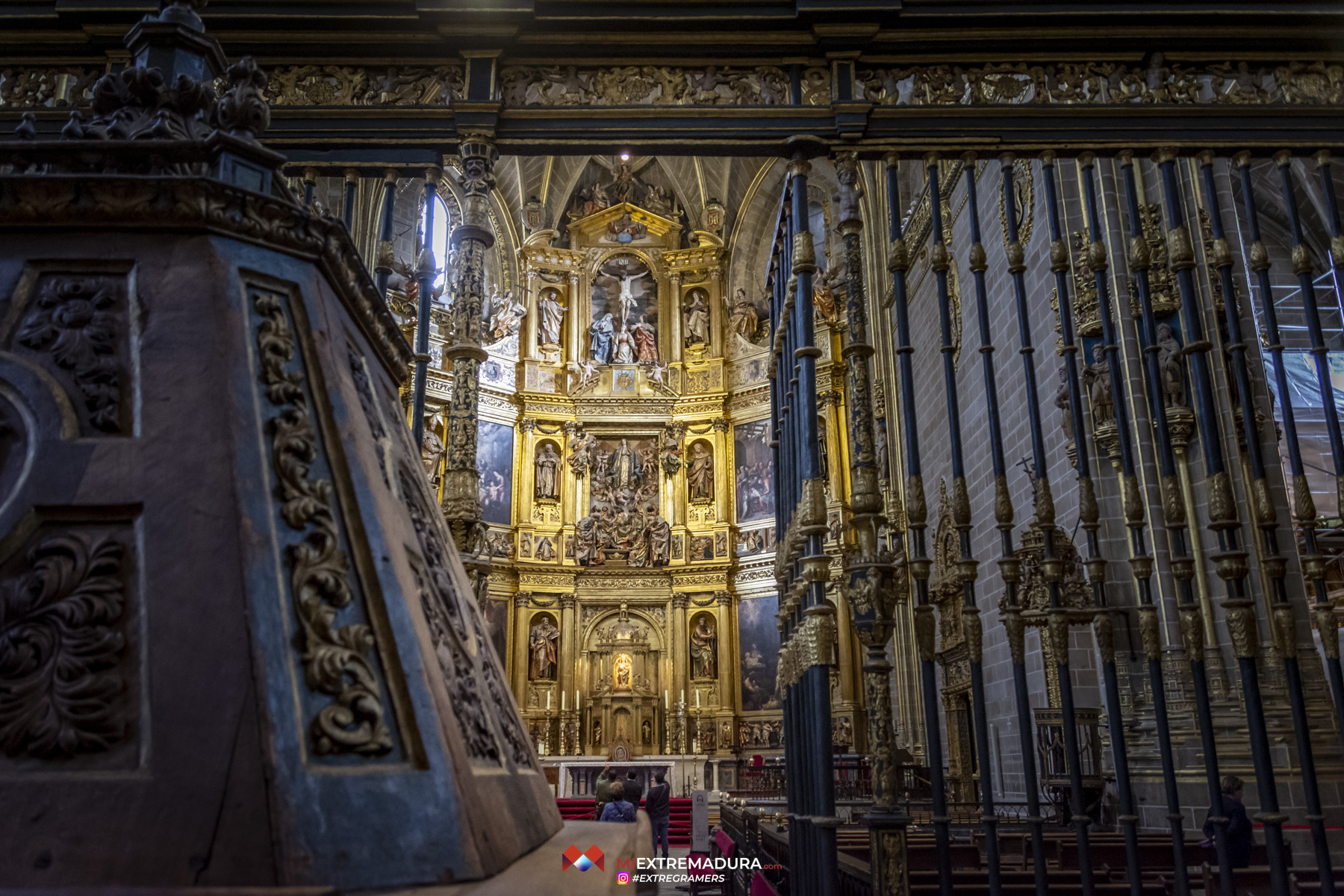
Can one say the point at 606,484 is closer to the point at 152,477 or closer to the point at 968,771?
the point at 968,771

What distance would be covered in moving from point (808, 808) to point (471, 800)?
14.6 ft

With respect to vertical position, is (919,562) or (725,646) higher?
(725,646)

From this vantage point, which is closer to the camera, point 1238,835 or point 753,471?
point 1238,835

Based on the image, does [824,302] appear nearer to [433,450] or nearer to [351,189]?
[433,450]

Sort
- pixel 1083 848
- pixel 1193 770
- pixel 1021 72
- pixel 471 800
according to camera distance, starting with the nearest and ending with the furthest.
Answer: pixel 471 800, pixel 1083 848, pixel 1021 72, pixel 1193 770

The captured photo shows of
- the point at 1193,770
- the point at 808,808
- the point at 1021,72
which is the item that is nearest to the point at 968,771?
the point at 1193,770

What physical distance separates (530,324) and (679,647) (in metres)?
7.92

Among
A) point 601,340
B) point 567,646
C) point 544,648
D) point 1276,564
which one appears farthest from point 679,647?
point 1276,564

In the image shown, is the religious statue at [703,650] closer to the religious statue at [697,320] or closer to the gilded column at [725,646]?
the gilded column at [725,646]

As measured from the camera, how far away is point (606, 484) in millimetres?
20734

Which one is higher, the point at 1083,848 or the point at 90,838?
the point at 90,838

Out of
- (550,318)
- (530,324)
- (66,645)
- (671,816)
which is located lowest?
(671,816)

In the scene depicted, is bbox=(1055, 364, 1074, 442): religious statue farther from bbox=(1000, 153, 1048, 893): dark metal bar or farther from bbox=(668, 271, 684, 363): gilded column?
bbox=(668, 271, 684, 363): gilded column

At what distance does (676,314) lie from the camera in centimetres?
2178
